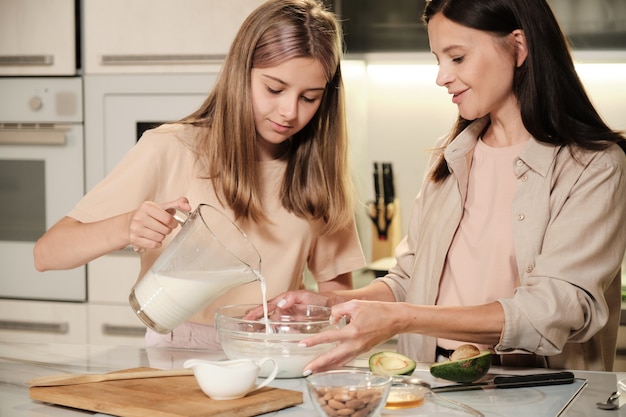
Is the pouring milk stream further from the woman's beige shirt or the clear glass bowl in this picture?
the woman's beige shirt

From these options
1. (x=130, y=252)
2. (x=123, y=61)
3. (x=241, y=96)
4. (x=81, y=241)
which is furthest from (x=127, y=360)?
(x=123, y=61)

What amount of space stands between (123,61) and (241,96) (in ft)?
4.17

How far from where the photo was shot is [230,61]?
72.8 inches

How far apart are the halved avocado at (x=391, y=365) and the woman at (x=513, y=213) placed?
33 mm

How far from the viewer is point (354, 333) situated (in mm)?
1401

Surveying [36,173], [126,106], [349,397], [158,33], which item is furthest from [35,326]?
[349,397]

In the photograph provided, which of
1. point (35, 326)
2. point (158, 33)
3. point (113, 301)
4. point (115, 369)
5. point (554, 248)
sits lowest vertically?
point (35, 326)

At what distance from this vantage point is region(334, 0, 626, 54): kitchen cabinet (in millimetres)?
3174

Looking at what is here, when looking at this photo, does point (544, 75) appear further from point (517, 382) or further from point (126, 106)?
point (126, 106)

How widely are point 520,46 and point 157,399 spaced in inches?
40.6

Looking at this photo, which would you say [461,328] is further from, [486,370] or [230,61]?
[230,61]

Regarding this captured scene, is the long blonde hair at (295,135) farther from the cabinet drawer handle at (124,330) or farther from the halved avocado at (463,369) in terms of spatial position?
the cabinet drawer handle at (124,330)

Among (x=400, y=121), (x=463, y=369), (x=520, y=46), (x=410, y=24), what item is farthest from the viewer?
(x=400, y=121)

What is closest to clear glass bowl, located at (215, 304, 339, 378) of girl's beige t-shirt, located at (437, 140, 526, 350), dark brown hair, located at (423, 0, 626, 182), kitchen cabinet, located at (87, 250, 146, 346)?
girl's beige t-shirt, located at (437, 140, 526, 350)
